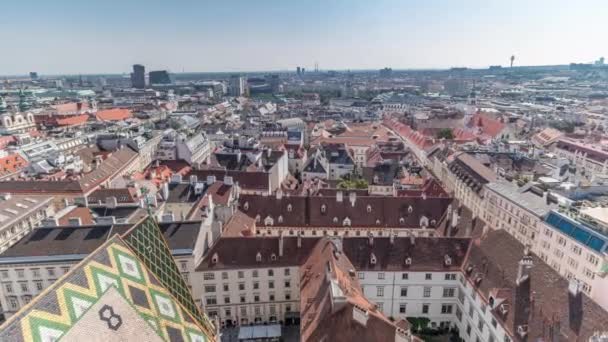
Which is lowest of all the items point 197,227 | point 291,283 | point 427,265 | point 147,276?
point 291,283

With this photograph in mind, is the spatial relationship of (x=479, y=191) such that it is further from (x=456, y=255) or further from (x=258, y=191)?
(x=258, y=191)

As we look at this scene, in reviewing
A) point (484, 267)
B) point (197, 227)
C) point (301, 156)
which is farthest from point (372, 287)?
point (301, 156)

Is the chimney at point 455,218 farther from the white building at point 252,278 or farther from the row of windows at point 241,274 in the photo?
the row of windows at point 241,274

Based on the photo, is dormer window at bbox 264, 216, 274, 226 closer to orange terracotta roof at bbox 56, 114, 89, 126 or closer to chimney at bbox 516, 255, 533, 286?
chimney at bbox 516, 255, 533, 286

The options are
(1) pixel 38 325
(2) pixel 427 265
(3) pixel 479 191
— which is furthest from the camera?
(3) pixel 479 191

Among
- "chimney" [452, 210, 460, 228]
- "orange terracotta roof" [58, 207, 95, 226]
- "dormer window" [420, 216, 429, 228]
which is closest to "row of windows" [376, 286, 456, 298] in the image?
"chimney" [452, 210, 460, 228]

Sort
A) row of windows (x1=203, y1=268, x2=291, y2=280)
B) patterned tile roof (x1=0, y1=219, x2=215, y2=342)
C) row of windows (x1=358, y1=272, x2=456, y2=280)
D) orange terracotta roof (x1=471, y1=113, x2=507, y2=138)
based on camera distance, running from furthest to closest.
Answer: orange terracotta roof (x1=471, y1=113, x2=507, y2=138) < row of windows (x1=203, y1=268, x2=291, y2=280) < row of windows (x1=358, y1=272, x2=456, y2=280) < patterned tile roof (x1=0, y1=219, x2=215, y2=342)

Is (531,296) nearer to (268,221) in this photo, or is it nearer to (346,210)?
(346,210)

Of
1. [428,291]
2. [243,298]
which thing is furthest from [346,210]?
[243,298]

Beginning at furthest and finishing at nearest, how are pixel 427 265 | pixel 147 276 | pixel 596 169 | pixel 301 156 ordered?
pixel 301 156
pixel 596 169
pixel 427 265
pixel 147 276
